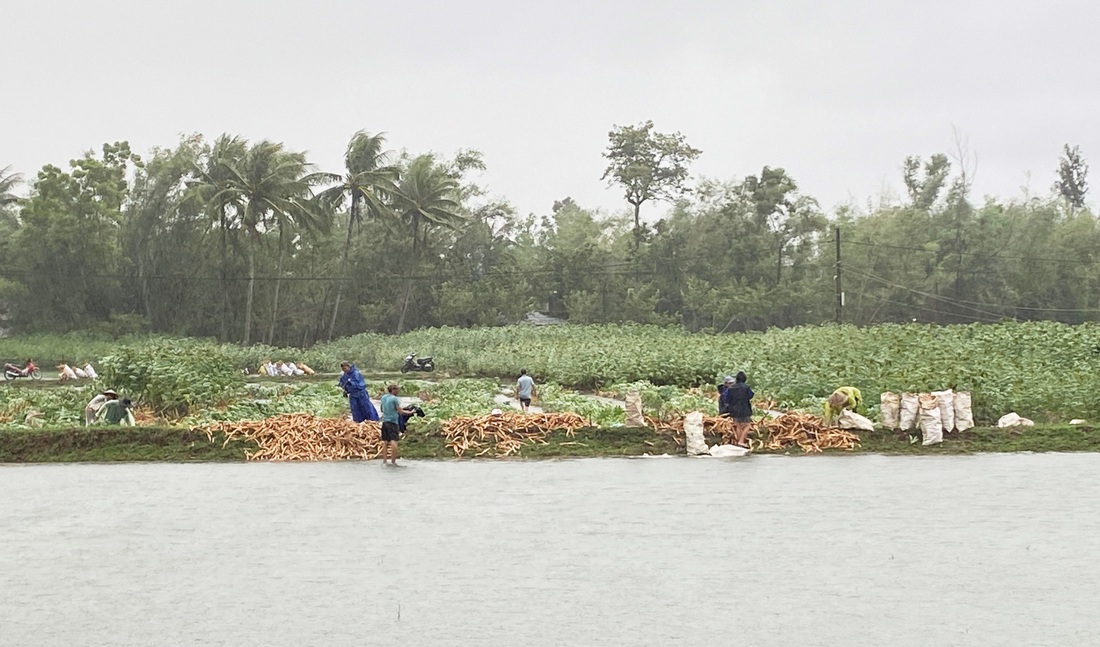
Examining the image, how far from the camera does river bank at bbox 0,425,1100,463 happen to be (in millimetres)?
21453

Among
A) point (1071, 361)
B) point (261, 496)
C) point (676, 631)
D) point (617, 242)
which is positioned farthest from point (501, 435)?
point (617, 242)

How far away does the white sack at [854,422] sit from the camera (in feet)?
72.0

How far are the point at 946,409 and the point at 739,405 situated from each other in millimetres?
3558

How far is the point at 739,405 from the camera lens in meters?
21.1

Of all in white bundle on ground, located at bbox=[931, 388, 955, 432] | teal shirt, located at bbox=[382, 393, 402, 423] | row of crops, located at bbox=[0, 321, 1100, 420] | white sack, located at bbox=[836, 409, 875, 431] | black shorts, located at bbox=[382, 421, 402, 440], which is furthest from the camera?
row of crops, located at bbox=[0, 321, 1100, 420]

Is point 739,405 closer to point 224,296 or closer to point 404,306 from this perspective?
point 224,296

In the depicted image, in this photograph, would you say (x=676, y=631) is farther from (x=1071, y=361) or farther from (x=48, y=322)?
(x=48, y=322)

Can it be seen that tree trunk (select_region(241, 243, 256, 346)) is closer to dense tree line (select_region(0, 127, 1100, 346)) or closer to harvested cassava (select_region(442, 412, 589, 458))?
dense tree line (select_region(0, 127, 1100, 346))

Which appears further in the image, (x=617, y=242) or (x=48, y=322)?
(x=617, y=242)

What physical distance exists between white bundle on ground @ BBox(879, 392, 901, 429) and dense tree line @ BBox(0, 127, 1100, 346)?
1898 inches

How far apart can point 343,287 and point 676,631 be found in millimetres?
68024

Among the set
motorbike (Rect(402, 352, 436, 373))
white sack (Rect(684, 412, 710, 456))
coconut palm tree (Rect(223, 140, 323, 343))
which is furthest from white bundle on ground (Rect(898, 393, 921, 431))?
coconut palm tree (Rect(223, 140, 323, 343))

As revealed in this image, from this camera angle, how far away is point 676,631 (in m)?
10.4

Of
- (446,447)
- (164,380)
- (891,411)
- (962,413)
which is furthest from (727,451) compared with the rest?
(164,380)
